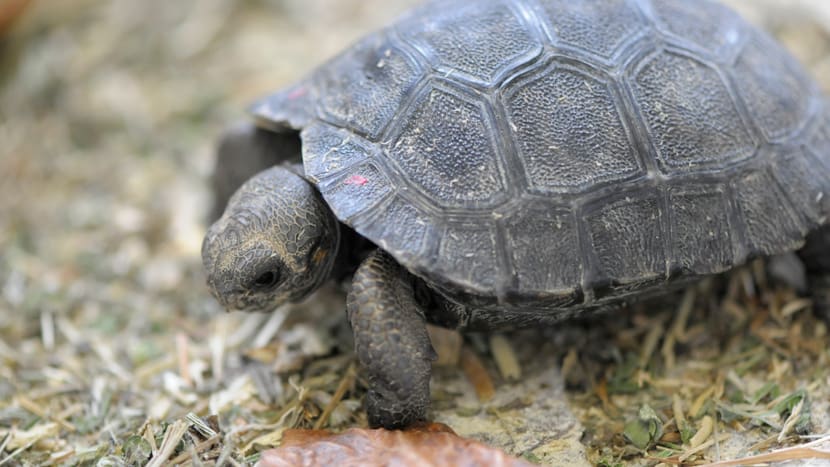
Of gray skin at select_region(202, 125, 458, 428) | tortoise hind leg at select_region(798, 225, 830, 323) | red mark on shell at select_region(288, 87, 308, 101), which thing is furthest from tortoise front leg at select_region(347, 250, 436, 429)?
tortoise hind leg at select_region(798, 225, 830, 323)

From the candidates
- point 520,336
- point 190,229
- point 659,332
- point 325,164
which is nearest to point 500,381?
point 520,336

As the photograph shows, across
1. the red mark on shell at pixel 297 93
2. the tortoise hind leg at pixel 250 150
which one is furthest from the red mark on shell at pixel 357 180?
the tortoise hind leg at pixel 250 150

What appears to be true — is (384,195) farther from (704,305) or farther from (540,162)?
(704,305)

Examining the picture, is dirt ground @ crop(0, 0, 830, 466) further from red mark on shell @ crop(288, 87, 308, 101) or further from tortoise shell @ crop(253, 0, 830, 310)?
red mark on shell @ crop(288, 87, 308, 101)

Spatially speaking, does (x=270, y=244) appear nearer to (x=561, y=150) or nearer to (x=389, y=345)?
(x=389, y=345)

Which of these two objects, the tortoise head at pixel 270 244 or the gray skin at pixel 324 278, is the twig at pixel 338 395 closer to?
the gray skin at pixel 324 278
